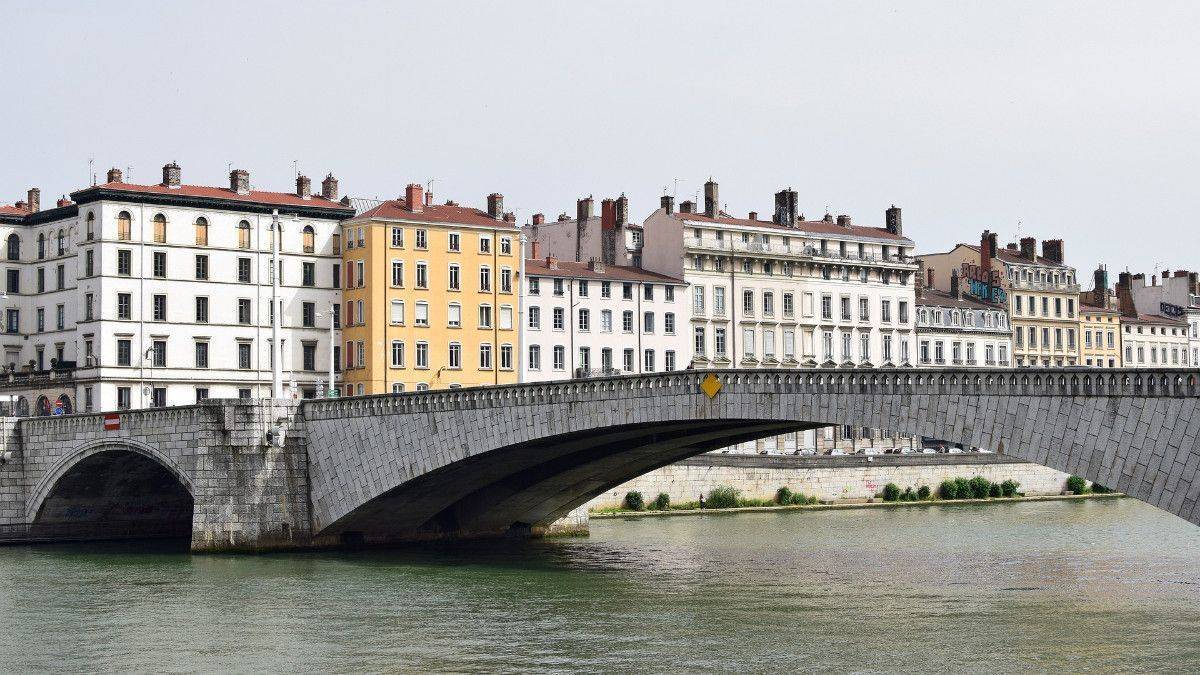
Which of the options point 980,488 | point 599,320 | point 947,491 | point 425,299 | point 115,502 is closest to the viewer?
point 115,502

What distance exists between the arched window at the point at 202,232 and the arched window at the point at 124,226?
3123mm

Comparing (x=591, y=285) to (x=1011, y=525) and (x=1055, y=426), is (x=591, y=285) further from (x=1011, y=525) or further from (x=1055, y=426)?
(x=1055, y=426)

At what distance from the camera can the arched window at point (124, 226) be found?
83500 millimetres

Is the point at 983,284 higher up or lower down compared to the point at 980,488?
higher up

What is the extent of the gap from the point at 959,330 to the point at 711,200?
21.3m

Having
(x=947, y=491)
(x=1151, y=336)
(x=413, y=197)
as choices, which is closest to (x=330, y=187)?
(x=413, y=197)

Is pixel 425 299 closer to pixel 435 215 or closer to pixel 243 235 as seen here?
pixel 435 215

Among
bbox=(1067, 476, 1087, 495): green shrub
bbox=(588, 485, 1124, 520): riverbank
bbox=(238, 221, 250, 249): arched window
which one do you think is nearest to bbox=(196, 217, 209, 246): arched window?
bbox=(238, 221, 250, 249): arched window

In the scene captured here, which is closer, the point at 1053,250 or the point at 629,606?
the point at 629,606

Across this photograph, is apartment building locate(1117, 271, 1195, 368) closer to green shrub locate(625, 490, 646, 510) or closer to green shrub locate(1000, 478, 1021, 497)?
green shrub locate(1000, 478, 1021, 497)

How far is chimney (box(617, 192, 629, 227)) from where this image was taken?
343ft

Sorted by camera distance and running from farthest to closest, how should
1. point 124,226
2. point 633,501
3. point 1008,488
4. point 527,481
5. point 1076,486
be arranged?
point 1076,486 → point 1008,488 → point 124,226 → point 633,501 → point 527,481

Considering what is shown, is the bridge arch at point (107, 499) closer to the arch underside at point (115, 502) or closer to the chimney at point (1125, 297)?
the arch underside at point (115, 502)

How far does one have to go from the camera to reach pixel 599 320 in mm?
97562
